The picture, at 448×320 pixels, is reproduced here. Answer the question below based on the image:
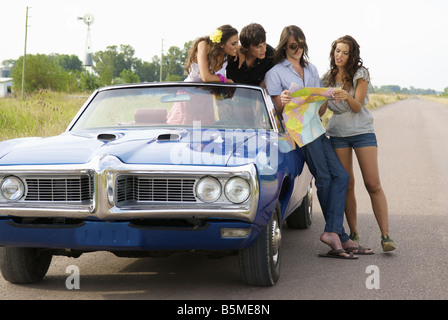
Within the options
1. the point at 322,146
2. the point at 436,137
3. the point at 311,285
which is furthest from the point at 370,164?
the point at 436,137

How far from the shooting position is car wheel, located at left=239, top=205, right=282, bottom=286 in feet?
14.3

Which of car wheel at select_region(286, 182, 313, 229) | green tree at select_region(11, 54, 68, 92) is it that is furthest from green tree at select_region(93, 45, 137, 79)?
car wheel at select_region(286, 182, 313, 229)

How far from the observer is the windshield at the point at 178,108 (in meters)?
5.42

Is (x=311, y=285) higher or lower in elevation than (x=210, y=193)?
lower

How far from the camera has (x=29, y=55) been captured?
3359 inches

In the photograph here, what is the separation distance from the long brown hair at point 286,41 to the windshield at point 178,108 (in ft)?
1.39

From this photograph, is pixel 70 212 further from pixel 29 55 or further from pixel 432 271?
pixel 29 55

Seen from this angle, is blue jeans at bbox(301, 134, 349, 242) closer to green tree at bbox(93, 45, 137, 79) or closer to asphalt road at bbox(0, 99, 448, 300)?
asphalt road at bbox(0, 99, 448, 300)

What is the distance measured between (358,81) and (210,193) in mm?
2404

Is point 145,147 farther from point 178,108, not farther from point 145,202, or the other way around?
point 178,108

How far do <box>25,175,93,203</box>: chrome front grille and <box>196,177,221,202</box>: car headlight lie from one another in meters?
0.70

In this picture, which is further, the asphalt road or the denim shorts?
the denim shorts

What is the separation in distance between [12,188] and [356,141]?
317cm

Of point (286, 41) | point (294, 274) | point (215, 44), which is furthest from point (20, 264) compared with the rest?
point (286, 41)
